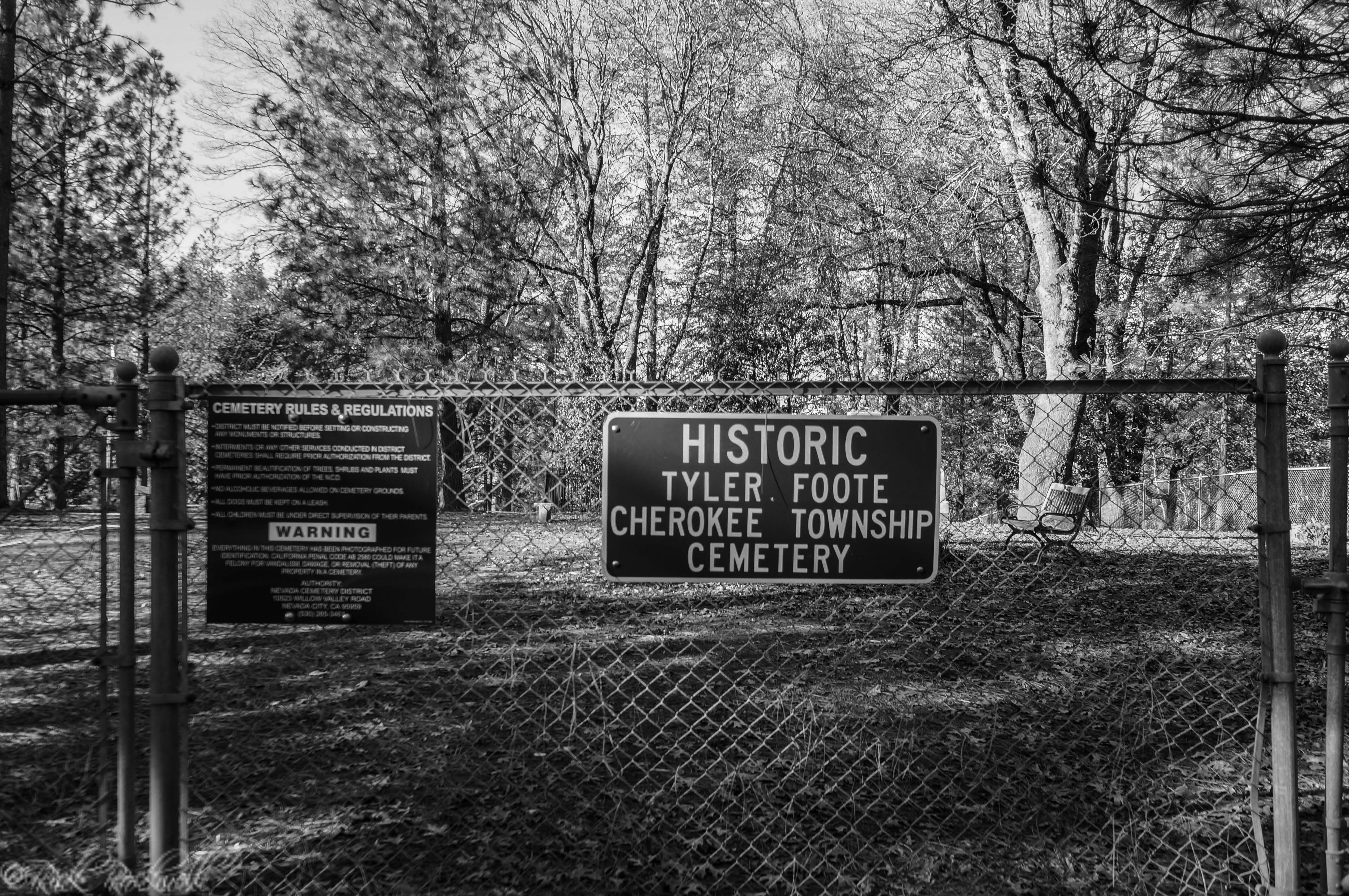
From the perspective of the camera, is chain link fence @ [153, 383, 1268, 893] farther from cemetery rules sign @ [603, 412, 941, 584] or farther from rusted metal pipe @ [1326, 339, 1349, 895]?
rusted metal pipe @ [1326, 339, 1349, 895]

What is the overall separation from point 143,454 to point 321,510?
19.4 inches

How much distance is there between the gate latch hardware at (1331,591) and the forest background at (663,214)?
12.0 ft

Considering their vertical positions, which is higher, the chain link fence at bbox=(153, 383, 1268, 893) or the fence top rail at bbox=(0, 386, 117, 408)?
the fence top rail at bbox=(0, 386, 117, 408)

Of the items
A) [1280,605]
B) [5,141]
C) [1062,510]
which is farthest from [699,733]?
[5,141]

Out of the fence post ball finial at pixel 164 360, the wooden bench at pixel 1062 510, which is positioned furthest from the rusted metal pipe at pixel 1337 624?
the wooden bench at pixel 1062 510

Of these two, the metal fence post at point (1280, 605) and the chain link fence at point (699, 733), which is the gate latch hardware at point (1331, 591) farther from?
the chain link fence at point (699, 733)

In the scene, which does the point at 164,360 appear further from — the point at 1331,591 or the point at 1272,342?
the point at 1331,591

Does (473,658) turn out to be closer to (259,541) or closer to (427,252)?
(259,541)

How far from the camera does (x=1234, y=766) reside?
3.95 meters

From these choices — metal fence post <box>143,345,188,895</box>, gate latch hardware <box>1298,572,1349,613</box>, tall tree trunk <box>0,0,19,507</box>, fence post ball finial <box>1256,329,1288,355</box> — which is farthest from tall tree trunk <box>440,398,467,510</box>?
tall tree trunk <box>0,0,19,507</box>

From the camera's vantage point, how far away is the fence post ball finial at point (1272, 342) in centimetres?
243

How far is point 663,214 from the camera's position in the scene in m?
15.1

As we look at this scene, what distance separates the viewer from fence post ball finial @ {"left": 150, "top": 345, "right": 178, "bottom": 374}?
7.60 feet

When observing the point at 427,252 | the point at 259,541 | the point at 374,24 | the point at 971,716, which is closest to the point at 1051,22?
the point at 971,716
